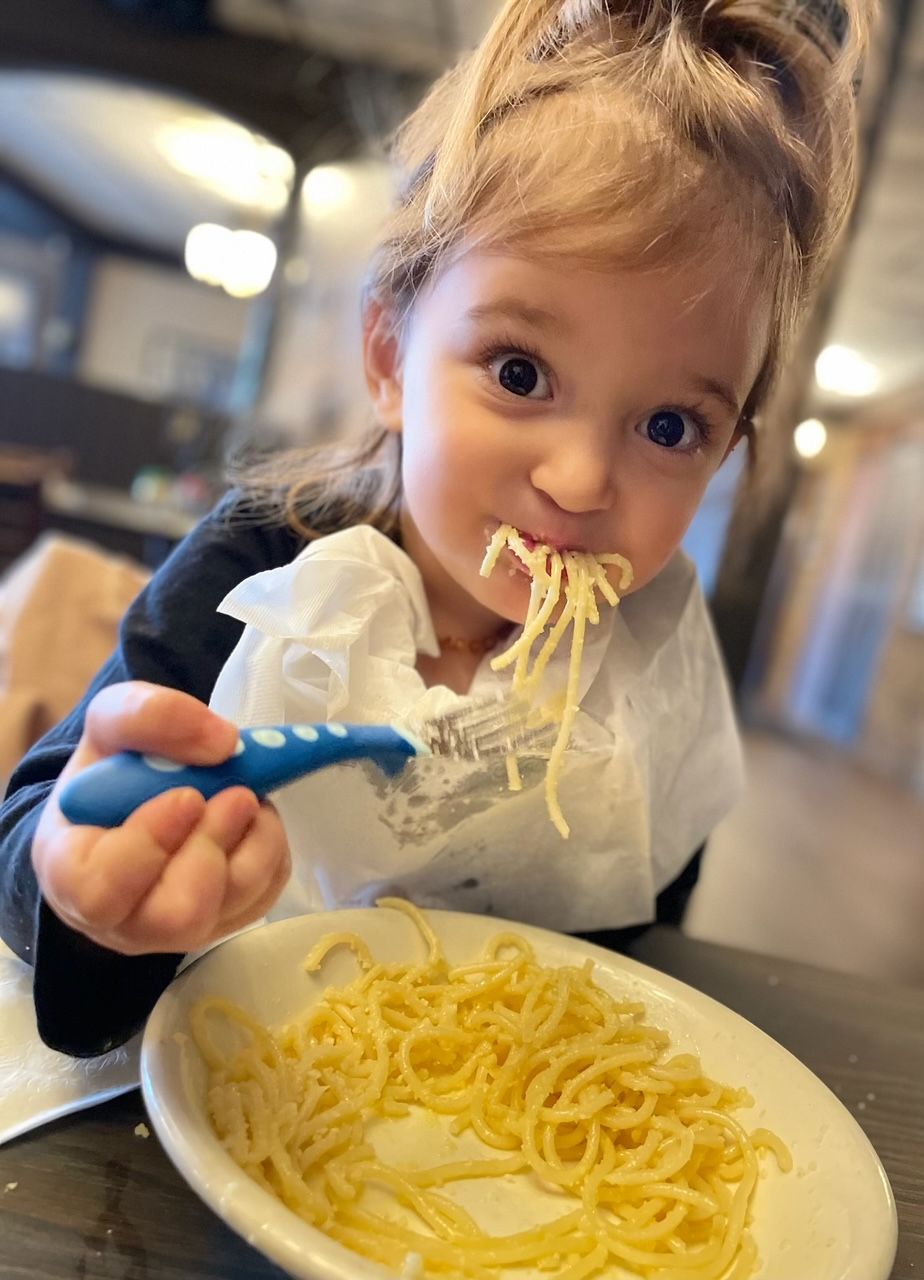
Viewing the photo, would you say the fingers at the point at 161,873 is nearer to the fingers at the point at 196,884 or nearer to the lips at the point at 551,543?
the fingers at the point at 196,884

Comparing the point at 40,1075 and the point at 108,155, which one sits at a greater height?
the point at 108,155

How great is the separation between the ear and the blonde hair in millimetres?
37

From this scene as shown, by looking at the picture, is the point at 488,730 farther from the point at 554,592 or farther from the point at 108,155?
the point at 108,155

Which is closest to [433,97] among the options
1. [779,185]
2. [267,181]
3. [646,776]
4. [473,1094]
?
[779,185]

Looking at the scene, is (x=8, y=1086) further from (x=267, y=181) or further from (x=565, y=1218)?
(x=267, y=181)

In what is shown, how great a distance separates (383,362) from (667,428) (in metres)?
0.25

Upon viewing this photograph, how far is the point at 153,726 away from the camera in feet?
1.25

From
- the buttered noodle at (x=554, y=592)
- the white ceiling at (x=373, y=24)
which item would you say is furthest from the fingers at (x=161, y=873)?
the white ceiling at (x=373, y=24)

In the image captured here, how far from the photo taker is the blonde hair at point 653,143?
0.57 m

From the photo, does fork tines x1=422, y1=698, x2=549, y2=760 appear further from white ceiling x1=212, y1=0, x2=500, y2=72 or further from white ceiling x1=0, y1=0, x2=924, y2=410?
white ceiling x1=212, y1=0, x2=500, y2=72

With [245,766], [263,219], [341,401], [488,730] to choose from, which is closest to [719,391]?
[488,730]

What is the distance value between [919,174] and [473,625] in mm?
4218

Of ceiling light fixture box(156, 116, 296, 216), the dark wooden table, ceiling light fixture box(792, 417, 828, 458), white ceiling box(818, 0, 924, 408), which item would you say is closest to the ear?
the dark wooden table

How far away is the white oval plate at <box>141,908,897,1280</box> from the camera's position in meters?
0.33
